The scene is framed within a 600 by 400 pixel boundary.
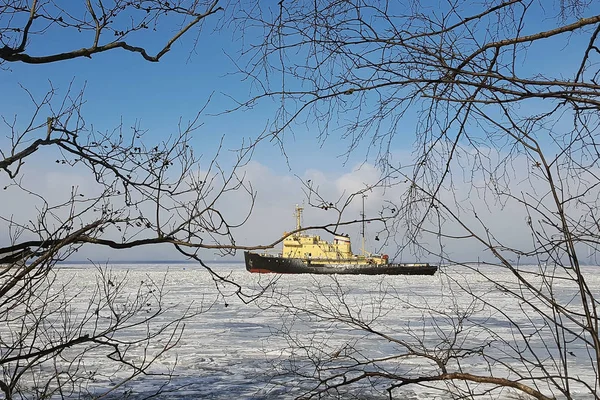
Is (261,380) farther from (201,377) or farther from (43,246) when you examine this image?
(43,246)

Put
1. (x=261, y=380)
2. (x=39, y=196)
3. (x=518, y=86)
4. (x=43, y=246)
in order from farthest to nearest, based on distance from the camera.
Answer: (x=261, y=380) < (x=39, y=196) < (x=43, y=246) < (x=518, y=86)

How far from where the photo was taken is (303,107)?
137 centimetres

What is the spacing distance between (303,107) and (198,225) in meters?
0.75

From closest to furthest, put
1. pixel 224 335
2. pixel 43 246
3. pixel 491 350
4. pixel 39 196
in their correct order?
pixel 43 246 → pixel 39 196 → pixel 491 350 → pixel 224 335

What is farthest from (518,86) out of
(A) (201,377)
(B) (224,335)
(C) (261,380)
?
(B) (224,335)

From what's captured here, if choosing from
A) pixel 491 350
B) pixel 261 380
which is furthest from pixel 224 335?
pixel 491 350

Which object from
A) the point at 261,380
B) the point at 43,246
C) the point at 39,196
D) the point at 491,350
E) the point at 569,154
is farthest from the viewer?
the point at 491,350

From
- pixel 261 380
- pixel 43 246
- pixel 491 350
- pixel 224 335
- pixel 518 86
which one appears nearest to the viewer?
pixel 518 86

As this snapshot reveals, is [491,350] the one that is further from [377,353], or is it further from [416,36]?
[416,36]

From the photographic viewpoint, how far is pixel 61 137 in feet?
6.82

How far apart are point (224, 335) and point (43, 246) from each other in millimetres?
7677

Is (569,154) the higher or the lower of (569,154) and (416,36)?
the lower

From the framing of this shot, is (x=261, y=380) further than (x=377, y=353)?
No

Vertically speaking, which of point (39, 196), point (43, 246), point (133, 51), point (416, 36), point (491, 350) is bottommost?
point (491, 350)
